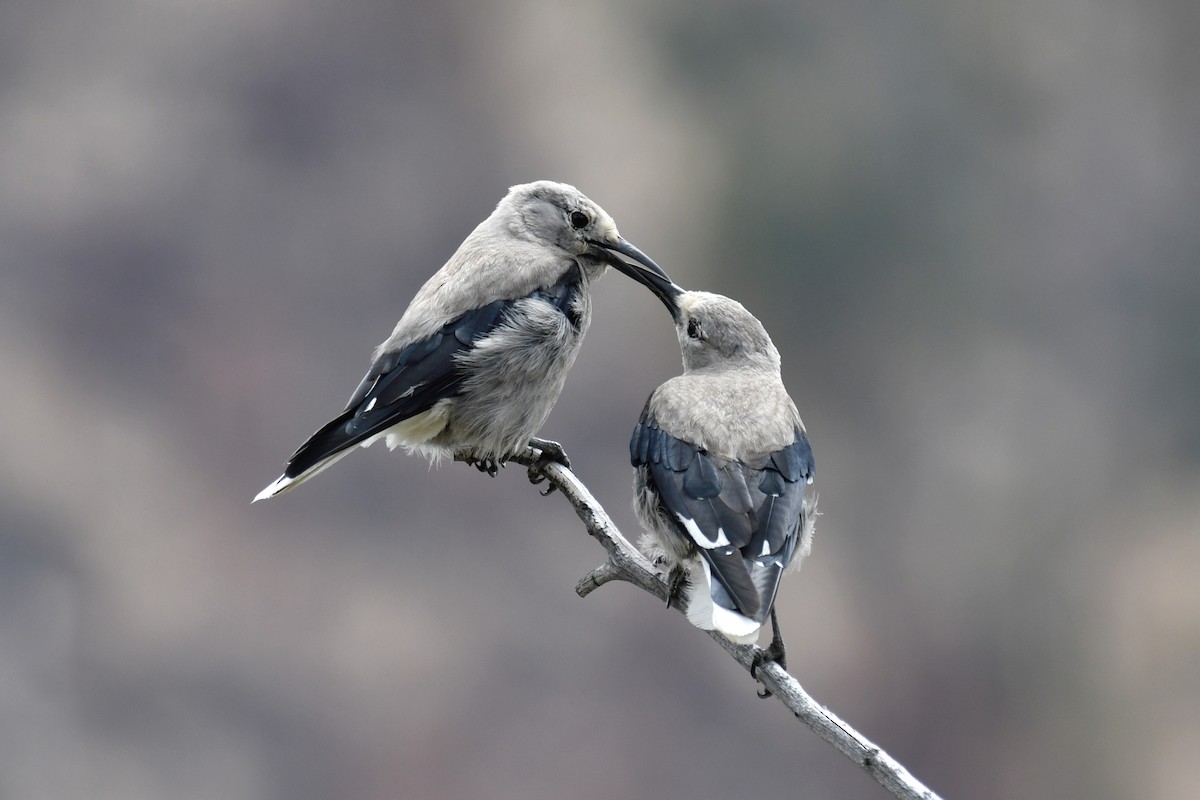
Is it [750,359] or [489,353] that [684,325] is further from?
[489,353]

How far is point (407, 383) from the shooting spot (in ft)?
13.0

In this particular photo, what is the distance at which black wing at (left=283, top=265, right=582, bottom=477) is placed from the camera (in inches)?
146

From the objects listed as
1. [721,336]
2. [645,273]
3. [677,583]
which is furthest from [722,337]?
[677,583]

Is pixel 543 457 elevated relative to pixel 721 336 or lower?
lower

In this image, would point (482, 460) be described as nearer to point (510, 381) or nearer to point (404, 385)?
point (510, 381)

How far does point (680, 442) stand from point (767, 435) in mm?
249

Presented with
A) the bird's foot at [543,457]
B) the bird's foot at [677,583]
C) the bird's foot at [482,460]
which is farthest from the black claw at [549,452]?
the bird's foot at [677,583]

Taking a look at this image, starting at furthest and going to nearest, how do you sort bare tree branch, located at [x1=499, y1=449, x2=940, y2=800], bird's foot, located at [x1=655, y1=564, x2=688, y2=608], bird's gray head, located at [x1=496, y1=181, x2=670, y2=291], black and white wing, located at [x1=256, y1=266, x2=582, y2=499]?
bird's gray head, located at [x1=496, y1=181, x2=670, y2=291], black and white wing, located at [x1=256, y1=266, x2=582, y2=499], bird's foot, located at [x1=655, y1=564, x2=688, y2=608], bare tree branch, located at [x1=499, y1=449, x2=940, y2=800]

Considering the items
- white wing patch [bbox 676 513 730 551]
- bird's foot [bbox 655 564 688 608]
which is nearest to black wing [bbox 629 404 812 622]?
white wing patch [bbox 676 513 730 551]

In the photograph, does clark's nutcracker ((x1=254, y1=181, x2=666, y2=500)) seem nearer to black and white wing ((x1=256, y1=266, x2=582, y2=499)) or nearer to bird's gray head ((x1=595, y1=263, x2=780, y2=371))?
black and white wing ((x1=256, y1=266, x2=582, y2=499))

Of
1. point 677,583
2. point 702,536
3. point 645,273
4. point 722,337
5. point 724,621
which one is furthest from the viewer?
point 645,273

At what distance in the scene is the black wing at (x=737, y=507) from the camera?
2938 mm

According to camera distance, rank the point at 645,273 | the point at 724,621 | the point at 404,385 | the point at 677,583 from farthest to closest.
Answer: the point at 645,273, the point at 404,385, the point at 677,583, the point at 724,621

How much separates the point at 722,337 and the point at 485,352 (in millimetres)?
814
